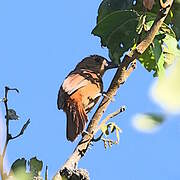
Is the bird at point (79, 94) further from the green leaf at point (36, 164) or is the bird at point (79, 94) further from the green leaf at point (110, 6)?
the green leaf at point (36, 164)

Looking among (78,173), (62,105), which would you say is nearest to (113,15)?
(78,173)

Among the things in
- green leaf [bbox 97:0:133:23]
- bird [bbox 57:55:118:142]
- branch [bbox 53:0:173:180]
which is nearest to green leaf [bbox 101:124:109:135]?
branch [bbox 53:0:173:180]

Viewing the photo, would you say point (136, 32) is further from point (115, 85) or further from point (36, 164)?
point (36, 164)

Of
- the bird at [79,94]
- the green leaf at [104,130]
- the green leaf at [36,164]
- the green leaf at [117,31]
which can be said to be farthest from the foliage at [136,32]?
the bird at [79,94]

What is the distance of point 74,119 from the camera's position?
8.92 feet

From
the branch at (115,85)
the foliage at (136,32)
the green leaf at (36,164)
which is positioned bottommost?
the green leaf at (36,164)

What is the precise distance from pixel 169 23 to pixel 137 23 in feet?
0.78

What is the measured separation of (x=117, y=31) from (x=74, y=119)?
3.45 ft

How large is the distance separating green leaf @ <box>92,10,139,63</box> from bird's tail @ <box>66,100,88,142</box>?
0.56 m

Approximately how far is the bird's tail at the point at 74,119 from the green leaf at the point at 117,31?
56 cm

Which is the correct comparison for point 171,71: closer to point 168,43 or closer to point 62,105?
point 168,43

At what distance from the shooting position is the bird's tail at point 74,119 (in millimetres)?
2397

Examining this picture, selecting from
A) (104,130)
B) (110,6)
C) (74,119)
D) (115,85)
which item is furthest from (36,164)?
(74,119)

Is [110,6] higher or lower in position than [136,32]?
higher
